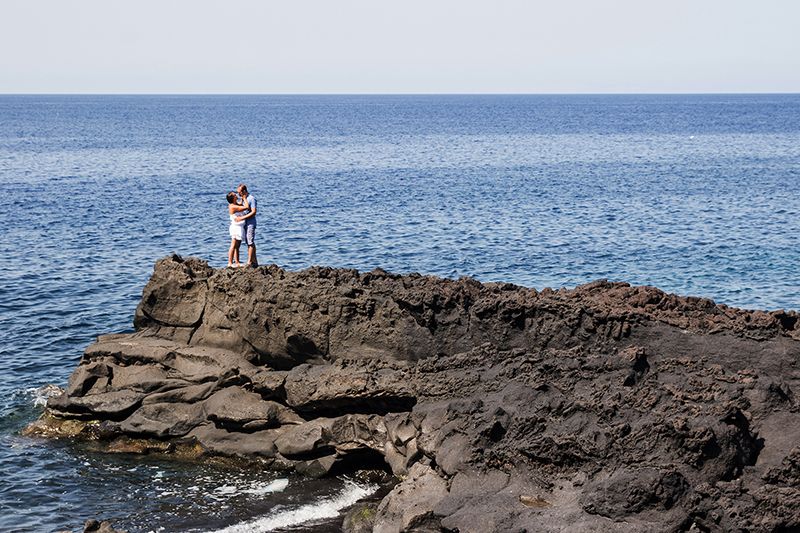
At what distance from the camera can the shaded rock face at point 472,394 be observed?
1781cm

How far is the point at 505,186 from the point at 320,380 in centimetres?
5597

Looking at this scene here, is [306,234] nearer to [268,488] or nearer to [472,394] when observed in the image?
[268,488]

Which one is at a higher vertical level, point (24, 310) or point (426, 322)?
point (426, 322)

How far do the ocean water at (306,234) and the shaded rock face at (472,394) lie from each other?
1581 millimetres

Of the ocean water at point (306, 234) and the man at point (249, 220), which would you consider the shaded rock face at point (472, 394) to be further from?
the man at point (249, 220)

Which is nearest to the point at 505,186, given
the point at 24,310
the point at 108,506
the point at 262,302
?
the point at 24,310

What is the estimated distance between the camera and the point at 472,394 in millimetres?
21859

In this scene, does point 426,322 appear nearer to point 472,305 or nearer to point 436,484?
point 472,305

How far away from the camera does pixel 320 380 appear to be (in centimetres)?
2398

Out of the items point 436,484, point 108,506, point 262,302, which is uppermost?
point 262,302

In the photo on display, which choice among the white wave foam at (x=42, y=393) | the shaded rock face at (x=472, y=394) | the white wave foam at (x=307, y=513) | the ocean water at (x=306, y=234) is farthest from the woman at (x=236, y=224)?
the white wave foam at (x=307, y=513)

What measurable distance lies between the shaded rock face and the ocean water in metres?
1.58

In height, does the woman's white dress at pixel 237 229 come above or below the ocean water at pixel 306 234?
above

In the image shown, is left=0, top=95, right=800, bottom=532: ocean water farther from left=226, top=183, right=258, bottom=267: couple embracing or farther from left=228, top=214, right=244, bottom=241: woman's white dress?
left=228, top=214, right=244, bottom=241: woman's white dress
